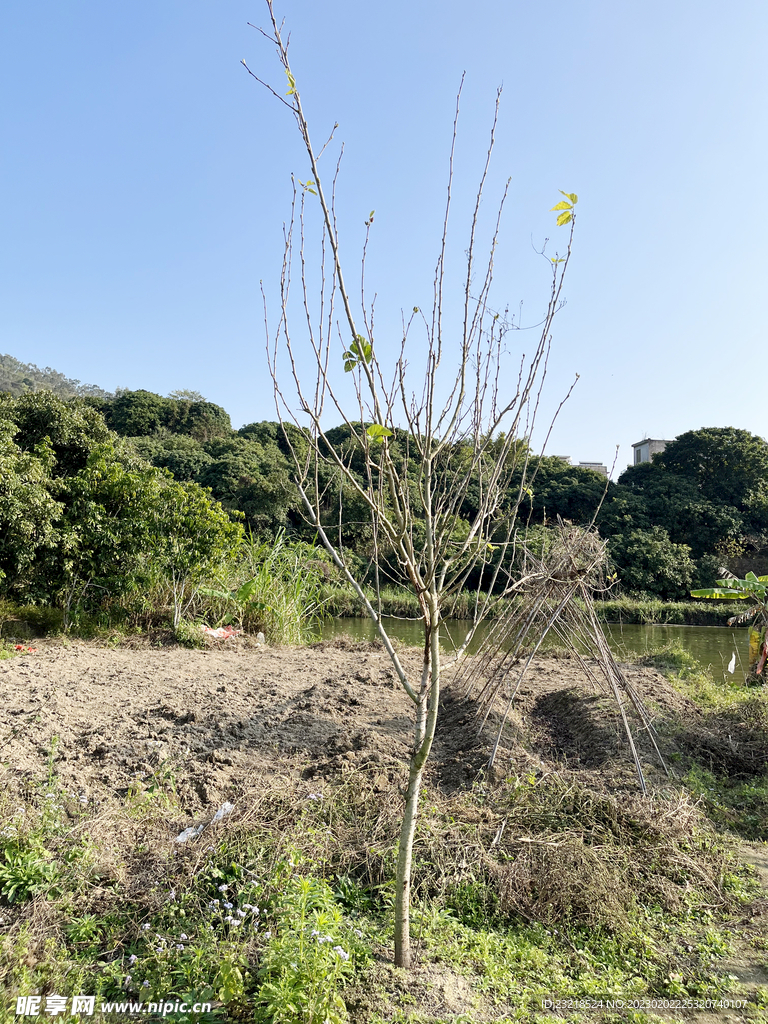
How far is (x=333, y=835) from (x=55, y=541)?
5211 mm

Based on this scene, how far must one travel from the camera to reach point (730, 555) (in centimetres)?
2328

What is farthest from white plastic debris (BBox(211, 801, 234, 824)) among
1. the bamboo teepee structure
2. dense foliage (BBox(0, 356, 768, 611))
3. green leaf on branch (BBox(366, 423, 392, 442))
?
green leaf on branch (BBox(366, 423, 392, 442))

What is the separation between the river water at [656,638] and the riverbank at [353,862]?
542cm

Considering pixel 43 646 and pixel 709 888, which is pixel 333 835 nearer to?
pixel 709 888

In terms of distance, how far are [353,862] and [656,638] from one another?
12.6m

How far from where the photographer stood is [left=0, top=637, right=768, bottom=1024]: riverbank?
1906 millimetres

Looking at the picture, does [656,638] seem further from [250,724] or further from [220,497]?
[220,497]

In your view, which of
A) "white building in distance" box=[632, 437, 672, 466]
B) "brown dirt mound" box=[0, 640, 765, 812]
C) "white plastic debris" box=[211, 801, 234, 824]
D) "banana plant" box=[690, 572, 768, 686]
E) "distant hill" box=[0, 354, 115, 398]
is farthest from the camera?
Answer: "distant hill" box=[0, 354, 115, 398]

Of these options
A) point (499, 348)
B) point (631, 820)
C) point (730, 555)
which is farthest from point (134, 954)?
point (730, 555)

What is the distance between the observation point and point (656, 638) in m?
13.5

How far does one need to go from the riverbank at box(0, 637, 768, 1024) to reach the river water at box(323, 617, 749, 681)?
542 centimetres

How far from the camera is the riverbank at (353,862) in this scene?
1.91 m

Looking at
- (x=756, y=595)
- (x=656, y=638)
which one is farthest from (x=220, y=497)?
(x=756, y=595)

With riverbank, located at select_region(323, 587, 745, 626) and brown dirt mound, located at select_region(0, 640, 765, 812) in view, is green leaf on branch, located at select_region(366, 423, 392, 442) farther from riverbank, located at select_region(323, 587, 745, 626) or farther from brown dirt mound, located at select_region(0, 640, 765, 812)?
riverbank, located at select_region(323, 587, 745, 626)
